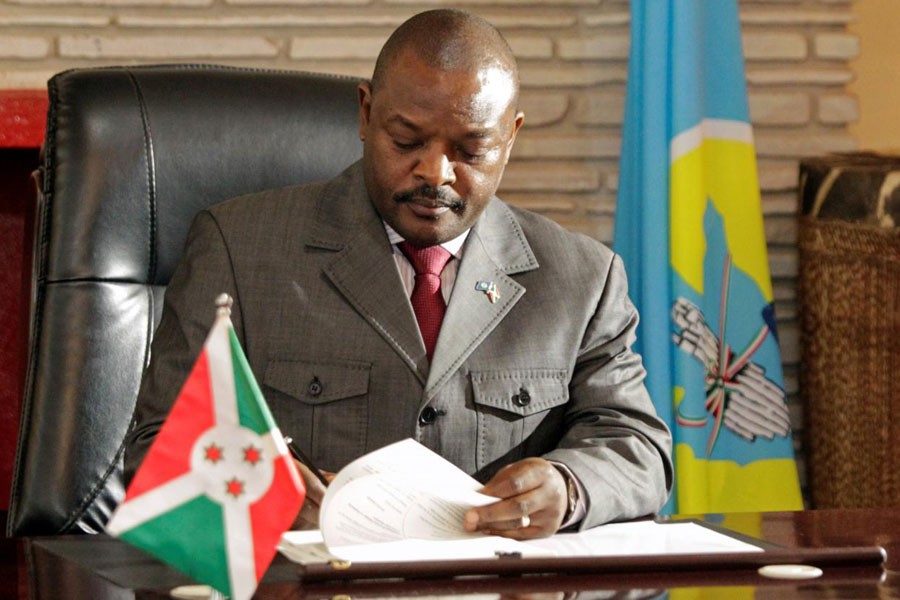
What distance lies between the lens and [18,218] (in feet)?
9.25

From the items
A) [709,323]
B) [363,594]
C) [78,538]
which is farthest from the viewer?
[709,323]

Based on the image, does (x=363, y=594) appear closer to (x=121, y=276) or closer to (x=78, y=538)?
(x=78, y=538)

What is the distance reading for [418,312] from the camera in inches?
69.4

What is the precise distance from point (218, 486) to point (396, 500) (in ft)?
1.18

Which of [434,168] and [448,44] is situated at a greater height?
[448,44]

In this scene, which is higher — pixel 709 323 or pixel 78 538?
pixel 709 323

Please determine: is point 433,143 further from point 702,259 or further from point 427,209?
point 702,259

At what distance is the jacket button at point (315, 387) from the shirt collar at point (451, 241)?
23 cm

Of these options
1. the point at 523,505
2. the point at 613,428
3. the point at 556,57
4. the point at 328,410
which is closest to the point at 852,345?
the point at 556,57

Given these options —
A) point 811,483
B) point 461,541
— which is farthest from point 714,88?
point 461,541

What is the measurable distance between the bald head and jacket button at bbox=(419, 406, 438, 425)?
0.43m

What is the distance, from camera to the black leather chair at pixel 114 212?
1.72 m

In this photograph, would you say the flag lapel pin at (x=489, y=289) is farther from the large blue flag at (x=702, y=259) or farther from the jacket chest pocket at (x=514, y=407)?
the large blue flag at (x=702, y=259)

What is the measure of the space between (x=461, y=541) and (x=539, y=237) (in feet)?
2.21
